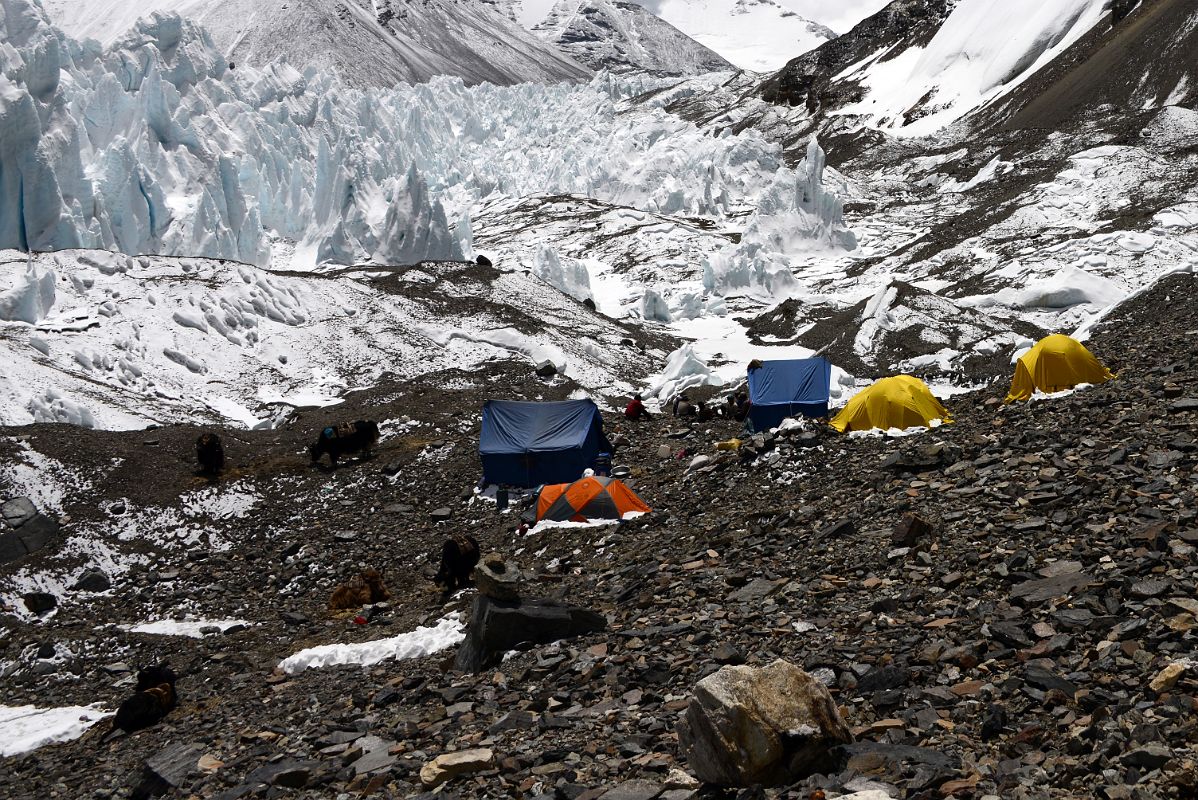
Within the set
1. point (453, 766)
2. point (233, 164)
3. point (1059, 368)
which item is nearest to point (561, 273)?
point (233, 164)

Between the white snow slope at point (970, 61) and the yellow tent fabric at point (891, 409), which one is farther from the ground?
the white snow slope at point (970, 61)

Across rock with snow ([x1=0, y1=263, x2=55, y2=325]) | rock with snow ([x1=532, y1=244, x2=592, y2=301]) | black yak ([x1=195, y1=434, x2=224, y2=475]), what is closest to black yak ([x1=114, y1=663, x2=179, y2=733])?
black yak ([x1=195, y1=434, x2=224, y2=475])

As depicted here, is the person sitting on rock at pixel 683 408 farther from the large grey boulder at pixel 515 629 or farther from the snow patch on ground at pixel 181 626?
the large grey boulder at pixel 515 629

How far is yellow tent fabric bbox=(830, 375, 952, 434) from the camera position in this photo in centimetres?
1606

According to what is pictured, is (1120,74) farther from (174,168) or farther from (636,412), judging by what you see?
(174,168)

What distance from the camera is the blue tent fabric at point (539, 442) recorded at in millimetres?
18938

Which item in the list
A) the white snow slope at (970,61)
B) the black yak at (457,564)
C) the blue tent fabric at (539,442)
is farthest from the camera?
the white snow slope at (970,61)

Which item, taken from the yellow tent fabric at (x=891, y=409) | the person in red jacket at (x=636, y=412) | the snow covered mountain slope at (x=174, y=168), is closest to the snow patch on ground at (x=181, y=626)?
the yellow tent fabric at (x=891, y=409)

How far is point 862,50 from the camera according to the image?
11975 centimetres

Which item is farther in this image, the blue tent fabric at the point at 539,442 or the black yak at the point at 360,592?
the blue tent fabric at the point at 539,442

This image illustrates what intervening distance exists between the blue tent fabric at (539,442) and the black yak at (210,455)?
18.7 ft

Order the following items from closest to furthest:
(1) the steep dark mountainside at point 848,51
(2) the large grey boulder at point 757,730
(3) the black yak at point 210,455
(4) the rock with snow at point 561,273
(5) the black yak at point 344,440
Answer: (2) the large grey boulder at point 757,730 < (3) the black yak at point 210,455 < (5) the black yak at point 344,440 < (4) the rock with snow at point 561,273 < (1) the steep dark mountainside at point 848,51

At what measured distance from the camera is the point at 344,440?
2056 cm

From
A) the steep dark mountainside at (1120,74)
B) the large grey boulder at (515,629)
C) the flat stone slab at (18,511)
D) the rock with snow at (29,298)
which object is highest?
the steep dark mountainside at (1120,74)
